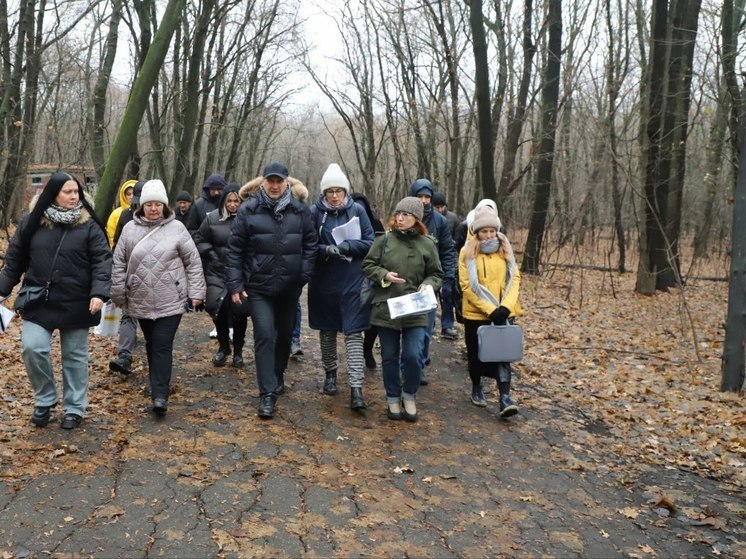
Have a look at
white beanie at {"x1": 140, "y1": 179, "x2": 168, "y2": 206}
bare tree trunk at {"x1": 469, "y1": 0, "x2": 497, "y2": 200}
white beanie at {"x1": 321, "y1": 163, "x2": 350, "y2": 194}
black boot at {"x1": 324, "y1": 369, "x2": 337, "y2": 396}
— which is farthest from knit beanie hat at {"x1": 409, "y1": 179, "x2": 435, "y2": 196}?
bare tree trunk at {"x1": 469, "y1": 0, "x2": 497, "y2": 200}

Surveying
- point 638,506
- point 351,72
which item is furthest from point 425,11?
point 638,506

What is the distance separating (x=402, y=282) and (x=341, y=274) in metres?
0.75

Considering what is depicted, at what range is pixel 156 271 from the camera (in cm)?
556

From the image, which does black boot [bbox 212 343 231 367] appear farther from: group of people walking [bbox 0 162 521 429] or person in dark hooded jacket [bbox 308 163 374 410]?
person in dark hooded jacket [bbox 308 163 374 410]

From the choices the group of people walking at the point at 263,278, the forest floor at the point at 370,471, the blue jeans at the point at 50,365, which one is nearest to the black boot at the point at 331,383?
the group of people walking at the point at 263,278

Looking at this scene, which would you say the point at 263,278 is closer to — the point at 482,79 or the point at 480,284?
the point at 480,284

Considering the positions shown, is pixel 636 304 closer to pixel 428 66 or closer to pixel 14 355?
pixel 14 355

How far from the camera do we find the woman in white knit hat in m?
5.54

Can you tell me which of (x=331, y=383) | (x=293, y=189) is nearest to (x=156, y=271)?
(x=293, y=189)

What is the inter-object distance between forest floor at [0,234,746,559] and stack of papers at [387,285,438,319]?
103 centimetres

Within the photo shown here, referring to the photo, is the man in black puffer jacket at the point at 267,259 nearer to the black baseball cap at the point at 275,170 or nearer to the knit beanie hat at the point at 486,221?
the black baseball cap at the point at 275,170

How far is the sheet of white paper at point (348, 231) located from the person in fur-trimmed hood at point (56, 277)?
2008 millimetres

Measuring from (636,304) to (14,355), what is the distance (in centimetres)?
1164

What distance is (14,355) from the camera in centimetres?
764
